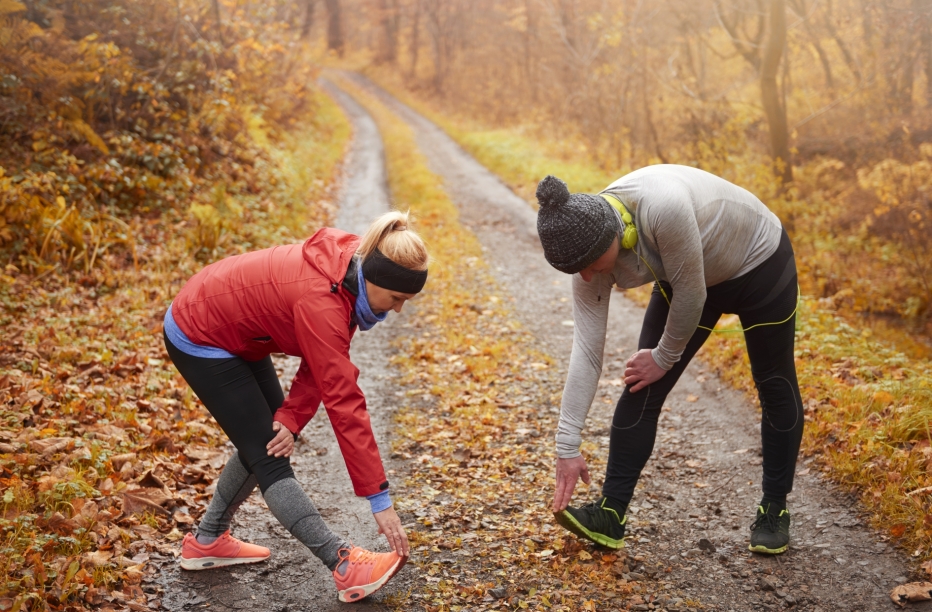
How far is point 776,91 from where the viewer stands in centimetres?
1141

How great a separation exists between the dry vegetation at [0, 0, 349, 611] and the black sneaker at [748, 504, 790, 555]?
302cm

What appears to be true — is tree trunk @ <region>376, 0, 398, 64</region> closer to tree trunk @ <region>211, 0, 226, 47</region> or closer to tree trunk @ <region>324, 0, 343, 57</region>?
tree trunk @ <region>324, 0, 343, 57</region>

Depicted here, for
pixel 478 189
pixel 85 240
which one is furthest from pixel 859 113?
pixel 85 240

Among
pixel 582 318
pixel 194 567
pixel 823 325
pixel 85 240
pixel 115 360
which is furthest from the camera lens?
pixel 85 240

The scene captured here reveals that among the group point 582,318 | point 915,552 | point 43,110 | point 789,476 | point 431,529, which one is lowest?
point 431,529

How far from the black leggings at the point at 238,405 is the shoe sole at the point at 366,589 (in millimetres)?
614

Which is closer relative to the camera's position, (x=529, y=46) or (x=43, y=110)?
(x=43, y=110)

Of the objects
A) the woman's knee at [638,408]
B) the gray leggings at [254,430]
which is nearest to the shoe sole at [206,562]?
the gray leggings at [254,430]

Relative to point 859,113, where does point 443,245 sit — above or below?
below

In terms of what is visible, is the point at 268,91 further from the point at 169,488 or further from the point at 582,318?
the point at 582,318

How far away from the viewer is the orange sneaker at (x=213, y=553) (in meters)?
3.37

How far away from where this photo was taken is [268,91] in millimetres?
16875

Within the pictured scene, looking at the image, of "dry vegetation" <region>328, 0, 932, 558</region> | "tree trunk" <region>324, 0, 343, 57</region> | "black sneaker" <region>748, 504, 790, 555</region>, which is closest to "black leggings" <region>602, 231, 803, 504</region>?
"black sneaker" <region>748, 504, 790, 555</region>

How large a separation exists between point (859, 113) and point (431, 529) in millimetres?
14486
